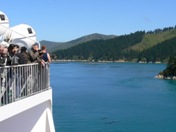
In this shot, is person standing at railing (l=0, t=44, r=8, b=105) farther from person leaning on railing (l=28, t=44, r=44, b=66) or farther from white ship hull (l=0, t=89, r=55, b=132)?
person leaning on railing (l=28, t=44, r=44, b=66)

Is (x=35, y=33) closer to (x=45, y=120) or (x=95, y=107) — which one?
(x=45, y=120)

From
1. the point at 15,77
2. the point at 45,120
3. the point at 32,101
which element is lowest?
the point at 45,120

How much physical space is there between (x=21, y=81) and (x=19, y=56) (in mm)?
559

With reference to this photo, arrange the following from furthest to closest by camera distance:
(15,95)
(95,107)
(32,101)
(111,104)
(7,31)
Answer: (111,104)
(95,107)
(7,31)
(32,101)
(15,95)

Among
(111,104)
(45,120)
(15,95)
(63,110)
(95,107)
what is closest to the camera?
(15,95)

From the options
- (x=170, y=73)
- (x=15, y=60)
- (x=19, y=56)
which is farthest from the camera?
(x=170, y=73)

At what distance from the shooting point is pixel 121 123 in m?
31.4

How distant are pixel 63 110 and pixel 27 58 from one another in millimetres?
29427

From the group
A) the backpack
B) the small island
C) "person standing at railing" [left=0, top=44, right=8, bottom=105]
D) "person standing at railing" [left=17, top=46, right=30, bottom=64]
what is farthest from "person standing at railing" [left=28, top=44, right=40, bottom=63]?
the small island

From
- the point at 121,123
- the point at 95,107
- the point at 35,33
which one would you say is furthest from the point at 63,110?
the point at 35,33

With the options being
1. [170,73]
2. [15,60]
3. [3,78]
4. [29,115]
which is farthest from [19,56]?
[170,73]

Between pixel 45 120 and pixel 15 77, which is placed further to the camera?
pixel 45 120

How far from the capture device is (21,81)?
722 centimetres

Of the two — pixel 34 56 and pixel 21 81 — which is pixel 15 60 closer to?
pixel 21 81
